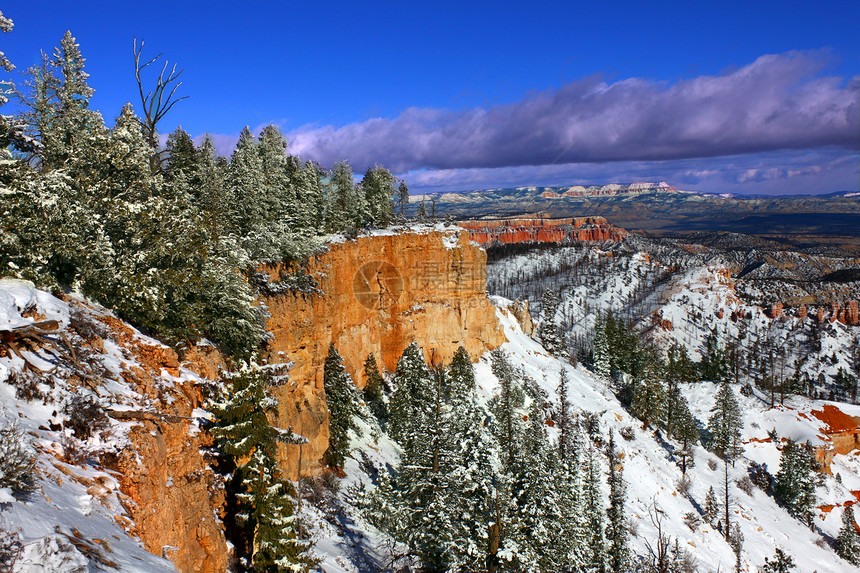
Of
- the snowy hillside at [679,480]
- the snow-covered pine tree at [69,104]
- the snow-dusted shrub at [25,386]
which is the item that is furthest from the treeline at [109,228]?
the snowy hillside at [679,480]

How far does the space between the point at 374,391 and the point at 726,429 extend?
150 ft

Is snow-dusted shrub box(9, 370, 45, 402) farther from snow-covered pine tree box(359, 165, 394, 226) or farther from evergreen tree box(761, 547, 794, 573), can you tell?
evergreen tree box(761, 547, 794, 573)

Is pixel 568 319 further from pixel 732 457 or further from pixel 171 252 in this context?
pixel 171 252

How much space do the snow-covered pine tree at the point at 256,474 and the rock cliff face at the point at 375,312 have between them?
36.6 ft

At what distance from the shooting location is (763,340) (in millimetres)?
147125

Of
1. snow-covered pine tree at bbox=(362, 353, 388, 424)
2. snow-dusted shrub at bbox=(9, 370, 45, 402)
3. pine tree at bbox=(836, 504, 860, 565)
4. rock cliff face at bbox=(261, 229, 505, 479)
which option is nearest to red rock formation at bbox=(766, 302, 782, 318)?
pine tree at bbox=(836, 504, 860, 565)

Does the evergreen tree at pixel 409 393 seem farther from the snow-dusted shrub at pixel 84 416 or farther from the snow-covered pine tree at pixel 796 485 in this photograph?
the snow-covered pine tree at pixel 796 485

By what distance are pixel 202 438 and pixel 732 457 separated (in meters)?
65.5

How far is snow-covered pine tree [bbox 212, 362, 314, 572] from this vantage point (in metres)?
13.9

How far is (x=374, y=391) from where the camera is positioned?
1742 inches

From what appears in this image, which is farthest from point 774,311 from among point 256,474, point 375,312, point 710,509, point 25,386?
point 25,386

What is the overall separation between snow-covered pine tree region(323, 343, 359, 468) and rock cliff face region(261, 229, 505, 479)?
1.08 meters

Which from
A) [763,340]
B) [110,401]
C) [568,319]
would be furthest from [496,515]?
[763,340]

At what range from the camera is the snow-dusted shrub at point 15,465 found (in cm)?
686
